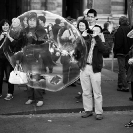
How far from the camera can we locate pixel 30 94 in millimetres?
→ 7605

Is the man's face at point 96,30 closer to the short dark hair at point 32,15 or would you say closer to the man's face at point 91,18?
the man's face at point 91,18

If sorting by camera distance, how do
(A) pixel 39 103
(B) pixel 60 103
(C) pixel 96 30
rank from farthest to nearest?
1. (B) pixel 60 103
2. (A) pixel 39 103
3. (C) pixel 96 30

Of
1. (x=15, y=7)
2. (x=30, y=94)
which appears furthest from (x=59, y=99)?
(x=15, y=7)

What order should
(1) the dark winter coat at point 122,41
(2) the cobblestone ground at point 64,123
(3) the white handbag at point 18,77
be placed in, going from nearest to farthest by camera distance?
(2) the cobblestone ground at point 64,123, (3) the white handbag at point 18,77, (1) the dark winter coat at point 122,41

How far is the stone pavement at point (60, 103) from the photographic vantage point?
703 cm

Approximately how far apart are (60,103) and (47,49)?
1751 millimetres

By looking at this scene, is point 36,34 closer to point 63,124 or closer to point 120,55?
point 63,124

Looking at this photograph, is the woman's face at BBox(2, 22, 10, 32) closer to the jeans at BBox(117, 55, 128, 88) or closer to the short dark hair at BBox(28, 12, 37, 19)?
the short dark hair at BBox(28, 12, 37, 19)

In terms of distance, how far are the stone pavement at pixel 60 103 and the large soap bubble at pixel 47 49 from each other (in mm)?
805

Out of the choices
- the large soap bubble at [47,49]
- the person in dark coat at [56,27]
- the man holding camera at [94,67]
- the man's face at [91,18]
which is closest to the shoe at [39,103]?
the large soap bubble at [47,49]

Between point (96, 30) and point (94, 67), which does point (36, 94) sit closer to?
point (94, 67)

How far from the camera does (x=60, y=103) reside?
24.9 ft

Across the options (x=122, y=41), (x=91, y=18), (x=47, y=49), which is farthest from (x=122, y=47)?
(x=47, y=49)

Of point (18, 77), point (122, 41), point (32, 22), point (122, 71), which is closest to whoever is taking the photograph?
point (32, 22)
